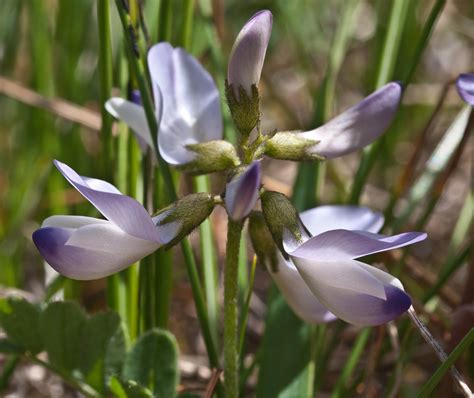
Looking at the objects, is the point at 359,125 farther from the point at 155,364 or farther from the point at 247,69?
the point at 155,364

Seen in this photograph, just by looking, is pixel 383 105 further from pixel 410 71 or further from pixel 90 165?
pixel 90 165

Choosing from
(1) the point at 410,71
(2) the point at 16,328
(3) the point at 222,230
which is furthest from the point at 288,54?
(2) the point at 16,328

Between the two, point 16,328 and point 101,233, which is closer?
point 101,233

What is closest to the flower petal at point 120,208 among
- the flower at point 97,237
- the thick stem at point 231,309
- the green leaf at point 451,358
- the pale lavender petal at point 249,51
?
the flower at point 97,237

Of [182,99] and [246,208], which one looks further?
[182,99]

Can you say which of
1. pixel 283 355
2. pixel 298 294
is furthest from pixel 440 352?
pixel 283 355

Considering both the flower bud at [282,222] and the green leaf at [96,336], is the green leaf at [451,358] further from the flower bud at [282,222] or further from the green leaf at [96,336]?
the green leaf at [96,336]
